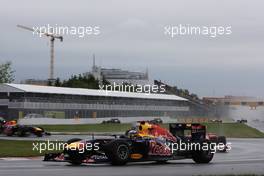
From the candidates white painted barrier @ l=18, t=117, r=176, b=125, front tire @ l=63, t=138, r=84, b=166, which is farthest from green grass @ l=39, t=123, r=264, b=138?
front tire @ l=63, t=138, r=84, b=166

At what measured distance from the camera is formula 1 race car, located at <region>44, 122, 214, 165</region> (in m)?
20.6

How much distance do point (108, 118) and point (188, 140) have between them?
6579 centimetres

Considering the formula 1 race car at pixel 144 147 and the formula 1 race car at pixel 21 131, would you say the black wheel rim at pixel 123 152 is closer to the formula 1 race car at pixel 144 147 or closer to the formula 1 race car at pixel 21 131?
the formula 1 race car at pixel 144 147

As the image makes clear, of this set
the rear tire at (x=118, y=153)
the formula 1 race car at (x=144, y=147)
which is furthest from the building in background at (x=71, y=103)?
the rear tire at (x=118, y=153)

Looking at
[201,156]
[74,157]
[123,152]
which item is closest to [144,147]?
[123,152]

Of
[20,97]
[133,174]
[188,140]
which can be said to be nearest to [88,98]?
[20,97]

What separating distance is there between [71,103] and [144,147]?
64369mm

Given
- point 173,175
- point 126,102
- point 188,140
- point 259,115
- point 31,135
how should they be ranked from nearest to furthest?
point 173,175 → point 188,140 → point 31,135 → point 259,115 → point 126,102

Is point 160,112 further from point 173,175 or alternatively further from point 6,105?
point 173,175

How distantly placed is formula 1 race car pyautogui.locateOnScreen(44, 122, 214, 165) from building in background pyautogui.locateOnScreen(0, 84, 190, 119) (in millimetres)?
41791

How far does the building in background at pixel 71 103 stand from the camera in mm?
76625

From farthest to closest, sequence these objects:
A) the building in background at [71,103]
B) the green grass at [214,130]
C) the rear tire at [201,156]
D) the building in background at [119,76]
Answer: the building in background at [119,76], the building in background at [71,103], the green grass at [214,130], the rear tire at [201,156]

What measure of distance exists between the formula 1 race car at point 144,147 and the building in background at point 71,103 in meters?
41.8

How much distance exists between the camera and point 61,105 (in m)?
83.6
